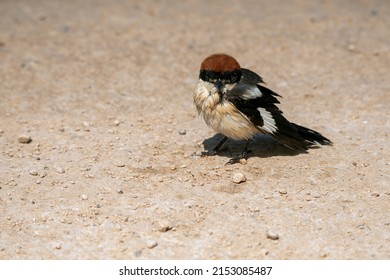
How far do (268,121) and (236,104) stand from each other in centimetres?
40

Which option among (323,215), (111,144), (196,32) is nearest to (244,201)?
(323,215)

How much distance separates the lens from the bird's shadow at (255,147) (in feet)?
20.4

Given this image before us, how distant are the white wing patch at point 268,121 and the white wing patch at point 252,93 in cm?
14

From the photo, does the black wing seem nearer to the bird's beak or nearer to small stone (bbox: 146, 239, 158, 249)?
the bird's beak

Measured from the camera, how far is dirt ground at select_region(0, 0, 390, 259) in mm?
4758

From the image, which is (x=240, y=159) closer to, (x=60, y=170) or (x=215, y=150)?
(x=215, y=150)

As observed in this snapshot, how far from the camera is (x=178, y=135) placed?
21.9ft

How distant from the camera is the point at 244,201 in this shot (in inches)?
205

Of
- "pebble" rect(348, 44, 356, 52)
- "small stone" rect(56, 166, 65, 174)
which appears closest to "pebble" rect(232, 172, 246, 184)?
"small stone" rect(56, 166, 65, 174)

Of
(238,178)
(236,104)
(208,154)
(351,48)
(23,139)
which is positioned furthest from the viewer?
(351,48)

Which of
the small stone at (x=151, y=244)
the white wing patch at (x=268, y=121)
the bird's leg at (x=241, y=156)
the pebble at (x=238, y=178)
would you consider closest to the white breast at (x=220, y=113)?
the white wing patch at (x=268, y=121)

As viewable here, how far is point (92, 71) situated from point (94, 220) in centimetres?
366

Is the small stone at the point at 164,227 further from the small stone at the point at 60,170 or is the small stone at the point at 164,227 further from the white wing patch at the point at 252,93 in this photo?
the white wing patch at the point at 252,93

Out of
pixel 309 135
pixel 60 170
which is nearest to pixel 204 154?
pixel 309 135
